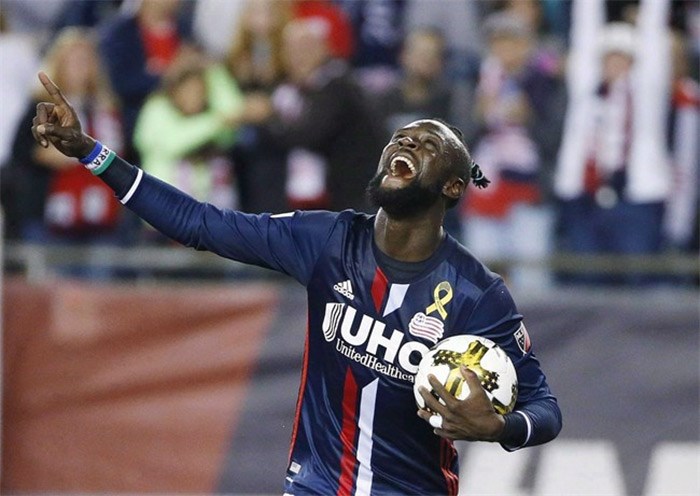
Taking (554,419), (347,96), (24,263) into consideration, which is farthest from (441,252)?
(24,263)

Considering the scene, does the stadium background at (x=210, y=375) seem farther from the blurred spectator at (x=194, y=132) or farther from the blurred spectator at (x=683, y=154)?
the blurred spectator at (x=194, y=132)

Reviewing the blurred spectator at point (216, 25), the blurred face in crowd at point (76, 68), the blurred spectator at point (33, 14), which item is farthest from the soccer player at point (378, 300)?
the blurred spectator at point (33, 14)

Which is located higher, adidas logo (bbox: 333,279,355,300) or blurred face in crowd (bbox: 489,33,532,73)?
blurred face in crowd (bbox: 489,33,532,73)

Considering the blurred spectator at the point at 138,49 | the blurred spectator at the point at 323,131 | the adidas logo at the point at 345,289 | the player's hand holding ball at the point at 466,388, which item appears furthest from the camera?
the blurred spectator at the point at 138,49

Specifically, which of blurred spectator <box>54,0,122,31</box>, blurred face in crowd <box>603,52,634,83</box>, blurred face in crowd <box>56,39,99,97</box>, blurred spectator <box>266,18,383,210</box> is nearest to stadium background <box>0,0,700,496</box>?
blurred spectator <box>266,18,383,210</box>

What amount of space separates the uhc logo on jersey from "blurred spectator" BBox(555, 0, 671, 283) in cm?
443

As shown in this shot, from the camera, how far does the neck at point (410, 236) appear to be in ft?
18.8

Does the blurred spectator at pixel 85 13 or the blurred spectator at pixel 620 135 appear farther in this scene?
the blurred spectator at pixel 85 13

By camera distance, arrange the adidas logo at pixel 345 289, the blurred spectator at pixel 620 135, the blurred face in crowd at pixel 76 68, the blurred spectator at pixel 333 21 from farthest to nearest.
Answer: the blurred spectator at pixel 333 21 → the blurred face in crowd at pixel 76 68 → the blurred spectator at pixel 620 135 → the adidas logo at pixel 345 289

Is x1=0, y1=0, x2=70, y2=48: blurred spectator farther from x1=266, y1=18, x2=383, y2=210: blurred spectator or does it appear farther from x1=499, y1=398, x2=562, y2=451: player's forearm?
x1=499, y1=398, x2=562, y2=451: player's forearm

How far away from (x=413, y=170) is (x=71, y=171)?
531 cm

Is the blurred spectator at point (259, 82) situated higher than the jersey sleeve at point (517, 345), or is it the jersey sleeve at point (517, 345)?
the blurred spectator at point (259, 82)

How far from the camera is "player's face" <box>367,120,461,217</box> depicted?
5523 millimetres

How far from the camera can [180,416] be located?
1002 cm
